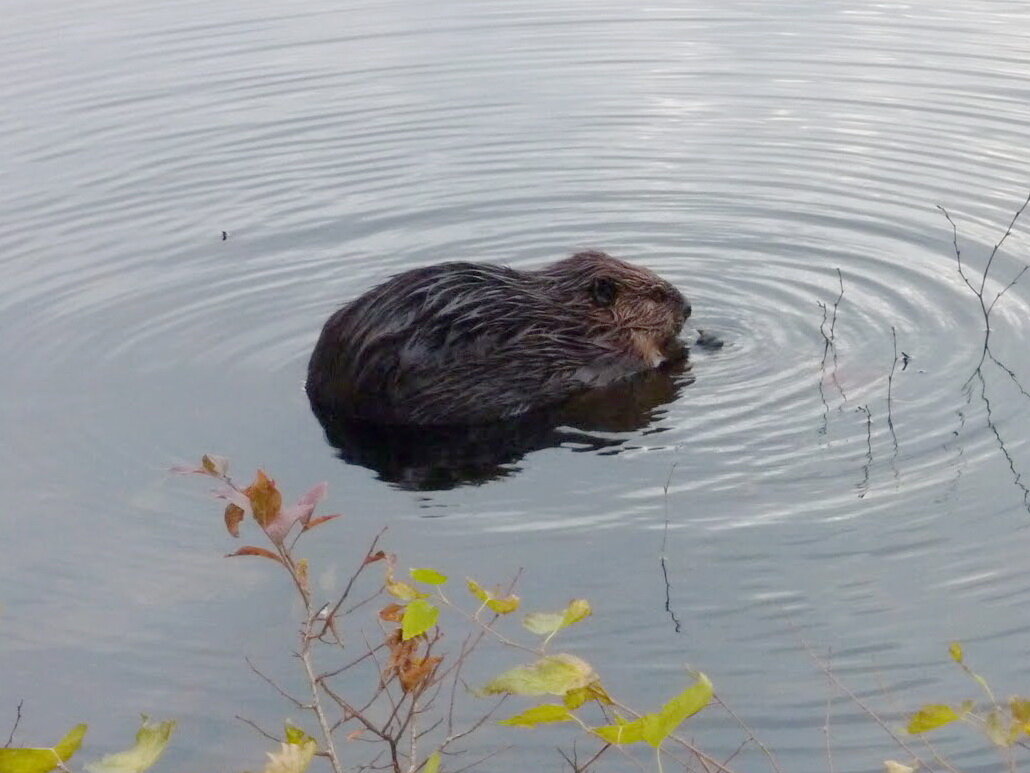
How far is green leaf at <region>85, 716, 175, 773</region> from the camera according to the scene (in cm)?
210

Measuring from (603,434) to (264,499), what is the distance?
242 centimetres

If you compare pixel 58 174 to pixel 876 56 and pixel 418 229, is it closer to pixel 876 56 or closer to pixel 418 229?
pixel 418 229

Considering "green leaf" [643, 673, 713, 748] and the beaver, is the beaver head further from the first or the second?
"green leaf" [643, 673, 713, 748]

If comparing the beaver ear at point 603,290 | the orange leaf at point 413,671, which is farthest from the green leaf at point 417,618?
the beaver ear at point 603,290

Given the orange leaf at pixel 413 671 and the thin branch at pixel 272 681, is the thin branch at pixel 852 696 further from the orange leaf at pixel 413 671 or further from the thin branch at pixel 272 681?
the thin branch at pixel 272 681

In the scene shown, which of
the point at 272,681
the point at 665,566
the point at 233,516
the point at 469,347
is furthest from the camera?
the point at 469,347

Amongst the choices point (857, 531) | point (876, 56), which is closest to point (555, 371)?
point (857, 531)

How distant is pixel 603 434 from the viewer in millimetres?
4828

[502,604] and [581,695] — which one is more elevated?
[502,604]

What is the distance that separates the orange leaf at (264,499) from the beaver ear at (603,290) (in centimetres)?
308

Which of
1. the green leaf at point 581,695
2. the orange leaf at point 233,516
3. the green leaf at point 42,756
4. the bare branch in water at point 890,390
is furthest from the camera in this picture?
the bare branch in water at point 890,390

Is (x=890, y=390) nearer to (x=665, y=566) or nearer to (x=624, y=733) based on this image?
(x=665, y=566)

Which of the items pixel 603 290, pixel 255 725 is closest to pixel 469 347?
pixel 603 290

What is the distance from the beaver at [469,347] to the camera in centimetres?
484
